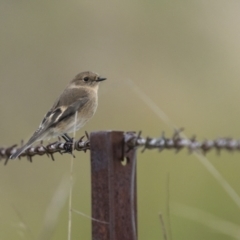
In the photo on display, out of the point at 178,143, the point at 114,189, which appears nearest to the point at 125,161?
the point at 114,189

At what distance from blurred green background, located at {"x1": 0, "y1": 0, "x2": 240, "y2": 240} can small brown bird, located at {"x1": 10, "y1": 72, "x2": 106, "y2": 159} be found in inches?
38.7

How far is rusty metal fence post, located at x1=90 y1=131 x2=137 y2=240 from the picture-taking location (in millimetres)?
2938

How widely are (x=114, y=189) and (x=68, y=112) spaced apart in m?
2.77

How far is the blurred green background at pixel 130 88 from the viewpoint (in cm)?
723

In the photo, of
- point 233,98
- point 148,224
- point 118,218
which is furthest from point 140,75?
point 118,218

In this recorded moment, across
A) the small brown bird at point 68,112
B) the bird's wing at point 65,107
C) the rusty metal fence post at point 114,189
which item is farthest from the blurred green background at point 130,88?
the rusty metal fence post at point 114,189

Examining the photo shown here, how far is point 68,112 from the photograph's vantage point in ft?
18.6

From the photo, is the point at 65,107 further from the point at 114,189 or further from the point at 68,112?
the point at 114,189

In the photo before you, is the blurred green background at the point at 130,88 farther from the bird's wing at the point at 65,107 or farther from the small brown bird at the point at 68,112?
the bird's wing at the point at 65,107

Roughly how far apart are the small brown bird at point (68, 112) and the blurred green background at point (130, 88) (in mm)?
984

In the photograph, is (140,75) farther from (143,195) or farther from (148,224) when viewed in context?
(148,224)

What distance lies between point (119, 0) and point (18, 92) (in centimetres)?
207

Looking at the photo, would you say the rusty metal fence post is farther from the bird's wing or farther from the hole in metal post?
the bird's wing

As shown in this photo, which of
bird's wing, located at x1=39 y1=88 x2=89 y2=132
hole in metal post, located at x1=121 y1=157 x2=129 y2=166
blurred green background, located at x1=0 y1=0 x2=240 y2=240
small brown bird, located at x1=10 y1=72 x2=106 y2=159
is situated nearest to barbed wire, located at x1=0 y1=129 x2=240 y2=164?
hole in metal post, located at x1=121 y1=157 x2=129 y2=166
